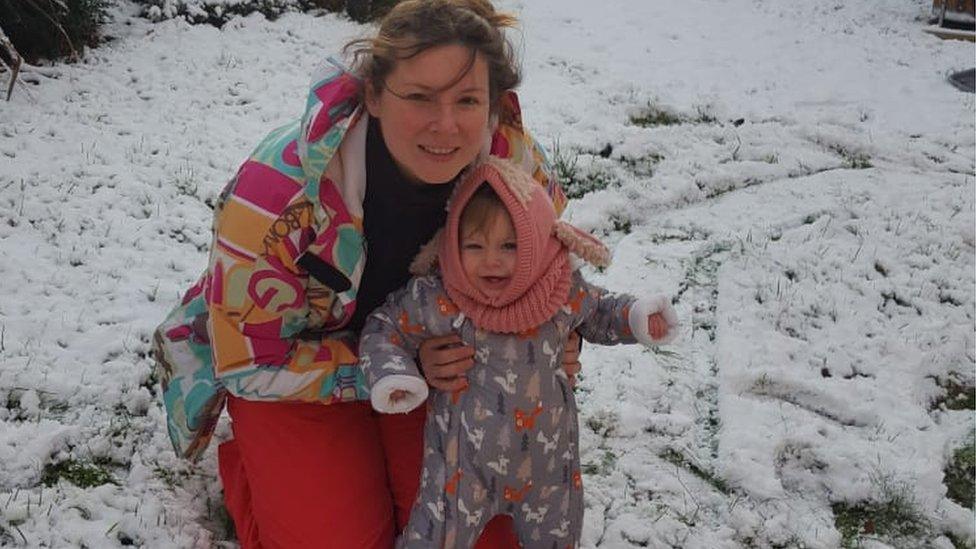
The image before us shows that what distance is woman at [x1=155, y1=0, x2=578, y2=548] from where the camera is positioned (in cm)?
232

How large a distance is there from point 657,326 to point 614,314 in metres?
0.13

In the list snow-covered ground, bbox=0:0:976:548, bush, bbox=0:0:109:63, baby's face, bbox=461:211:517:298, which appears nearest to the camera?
baby's face, bbox=461:211:517:298

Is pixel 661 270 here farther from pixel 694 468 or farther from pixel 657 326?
pixel 657 326

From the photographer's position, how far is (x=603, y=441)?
3.35 metres

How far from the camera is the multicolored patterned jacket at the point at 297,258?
2.34 metres

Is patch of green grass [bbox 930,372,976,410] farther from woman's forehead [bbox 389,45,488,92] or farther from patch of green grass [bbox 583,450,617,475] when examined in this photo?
woman's forehead [bbox 389,45,488,92]

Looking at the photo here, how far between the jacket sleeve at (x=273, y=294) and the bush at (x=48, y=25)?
12.1ft

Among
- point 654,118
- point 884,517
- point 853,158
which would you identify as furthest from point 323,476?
point 853,158

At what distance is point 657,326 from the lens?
256cm

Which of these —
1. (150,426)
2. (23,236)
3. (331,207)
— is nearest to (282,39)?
(23,236)

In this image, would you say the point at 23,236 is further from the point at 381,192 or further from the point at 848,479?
the point at 848,479

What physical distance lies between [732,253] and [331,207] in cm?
281

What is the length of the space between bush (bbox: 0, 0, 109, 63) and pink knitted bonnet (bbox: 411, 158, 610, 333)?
395 cm

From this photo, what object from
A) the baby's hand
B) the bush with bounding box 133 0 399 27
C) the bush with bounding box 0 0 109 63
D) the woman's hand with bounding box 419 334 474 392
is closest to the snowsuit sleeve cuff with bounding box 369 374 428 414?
the woman's hand with bounding box 419 334 474 392
